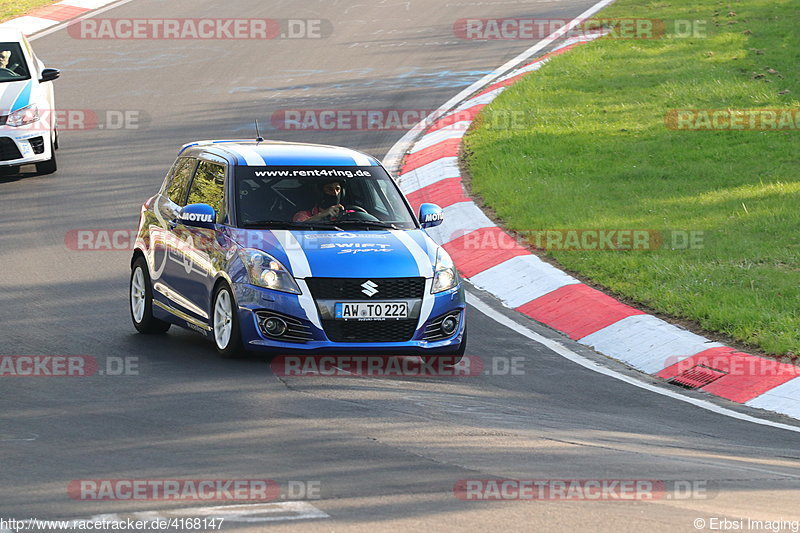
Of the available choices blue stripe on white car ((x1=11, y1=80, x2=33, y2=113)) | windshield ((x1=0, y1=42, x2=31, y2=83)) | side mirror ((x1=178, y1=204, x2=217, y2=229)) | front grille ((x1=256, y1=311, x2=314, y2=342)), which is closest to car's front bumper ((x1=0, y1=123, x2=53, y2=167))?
blue stripe on white car ((x1=11, y1=80, x2=33, y2=113))

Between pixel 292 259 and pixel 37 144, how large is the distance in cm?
920

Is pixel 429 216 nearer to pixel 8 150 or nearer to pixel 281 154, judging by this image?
pixel 281 154

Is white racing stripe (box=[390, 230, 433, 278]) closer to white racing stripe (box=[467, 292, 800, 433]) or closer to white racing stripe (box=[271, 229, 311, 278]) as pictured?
white racing stripe (box=[271, 229, 311, 278])

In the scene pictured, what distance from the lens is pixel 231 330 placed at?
9.99 metres

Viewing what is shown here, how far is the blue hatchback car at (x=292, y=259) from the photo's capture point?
9789 mm

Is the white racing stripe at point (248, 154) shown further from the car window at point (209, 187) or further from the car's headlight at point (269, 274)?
the car's headlight at point (269, 274)

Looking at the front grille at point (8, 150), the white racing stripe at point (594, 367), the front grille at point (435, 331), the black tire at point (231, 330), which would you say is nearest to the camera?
the white racing stripe at point (594, 367)

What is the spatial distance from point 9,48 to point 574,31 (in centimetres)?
1236

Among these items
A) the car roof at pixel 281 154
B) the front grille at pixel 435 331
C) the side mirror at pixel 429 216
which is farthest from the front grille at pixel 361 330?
the car roof at pixel 281 154

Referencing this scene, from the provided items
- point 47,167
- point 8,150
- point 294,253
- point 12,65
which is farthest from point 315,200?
point 12,65

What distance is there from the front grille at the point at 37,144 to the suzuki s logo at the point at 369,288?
952 centimetres

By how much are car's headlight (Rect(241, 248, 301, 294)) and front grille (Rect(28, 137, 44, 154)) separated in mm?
8956

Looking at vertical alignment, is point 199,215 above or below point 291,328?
above

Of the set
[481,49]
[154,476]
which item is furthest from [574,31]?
[154,476]
